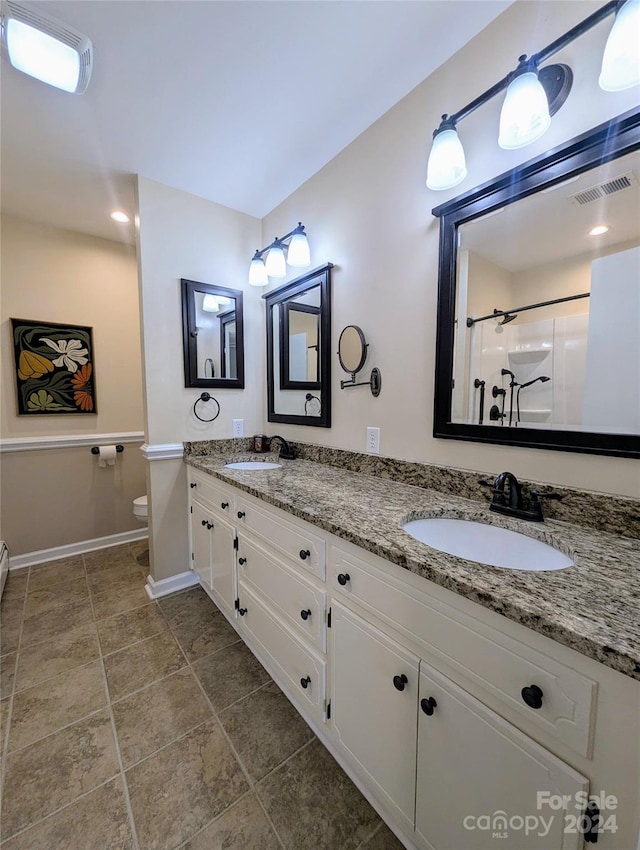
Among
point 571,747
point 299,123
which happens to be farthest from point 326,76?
point 571,747

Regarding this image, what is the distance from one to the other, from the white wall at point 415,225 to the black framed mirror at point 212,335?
0.70 metres

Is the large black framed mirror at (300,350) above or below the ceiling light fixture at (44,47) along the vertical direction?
below

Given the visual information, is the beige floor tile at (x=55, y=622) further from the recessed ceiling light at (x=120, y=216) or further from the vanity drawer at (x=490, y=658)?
the recessed ceiling light at (x=120, y=216)

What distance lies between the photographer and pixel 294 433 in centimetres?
218

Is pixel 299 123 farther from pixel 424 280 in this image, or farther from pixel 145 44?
pixel 424 280

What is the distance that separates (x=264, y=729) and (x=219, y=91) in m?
2.64

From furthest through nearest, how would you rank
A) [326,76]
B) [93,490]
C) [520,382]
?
[93,490] < [326,76] < [520,382]

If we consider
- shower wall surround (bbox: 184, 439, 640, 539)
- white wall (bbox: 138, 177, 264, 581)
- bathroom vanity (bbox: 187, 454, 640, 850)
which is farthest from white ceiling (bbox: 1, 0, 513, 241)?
bathroom vanity (bbox: 187, 454, 640, 850)

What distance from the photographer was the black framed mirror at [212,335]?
2122mm

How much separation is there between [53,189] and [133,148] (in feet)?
2.46

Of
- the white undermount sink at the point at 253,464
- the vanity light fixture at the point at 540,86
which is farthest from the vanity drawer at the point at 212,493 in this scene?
the vanity light fixture at the point at 540,86

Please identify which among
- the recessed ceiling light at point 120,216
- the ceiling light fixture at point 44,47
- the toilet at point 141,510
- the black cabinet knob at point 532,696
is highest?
the recessed ceiling light at point 120,216

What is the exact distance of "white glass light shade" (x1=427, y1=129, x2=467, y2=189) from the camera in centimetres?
111

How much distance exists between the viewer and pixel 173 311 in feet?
6.81
